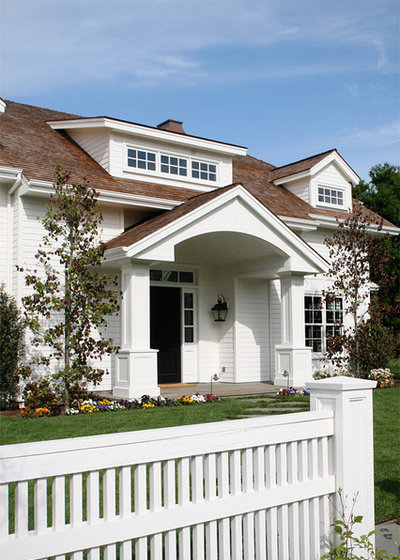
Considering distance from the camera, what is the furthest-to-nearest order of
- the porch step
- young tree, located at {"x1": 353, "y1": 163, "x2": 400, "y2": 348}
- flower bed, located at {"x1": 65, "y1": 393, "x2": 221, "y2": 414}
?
young tree, located at {"x1": 353, "y1": 163, "x2": 400, "y2": 348}
flower bed, located at {"x1": 65, "y1": 393, "x2": 221, "y2": 414}
the porch step

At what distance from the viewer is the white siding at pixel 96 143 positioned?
527 inches

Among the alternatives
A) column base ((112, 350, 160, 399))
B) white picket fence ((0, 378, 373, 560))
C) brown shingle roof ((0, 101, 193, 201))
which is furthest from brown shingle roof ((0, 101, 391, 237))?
white picket fence ((0, 378, 373, 560))

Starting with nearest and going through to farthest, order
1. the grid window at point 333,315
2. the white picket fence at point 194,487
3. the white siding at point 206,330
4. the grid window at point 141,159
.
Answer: the white picket fence at point 194,487 → the grid window at point 141,159 → the white siding at point 206,330 → the grid window at point 333,315

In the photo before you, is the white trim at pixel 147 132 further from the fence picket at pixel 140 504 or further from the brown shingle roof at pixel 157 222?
the fence picket at pixel 140 504

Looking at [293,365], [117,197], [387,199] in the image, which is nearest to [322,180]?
[293,365]

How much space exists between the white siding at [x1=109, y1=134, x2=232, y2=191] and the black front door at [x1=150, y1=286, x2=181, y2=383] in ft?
8.51

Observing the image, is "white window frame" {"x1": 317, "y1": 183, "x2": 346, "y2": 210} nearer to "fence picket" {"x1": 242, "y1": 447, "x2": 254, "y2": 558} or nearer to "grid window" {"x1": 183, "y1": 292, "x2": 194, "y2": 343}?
"grid window" {"x1": 183, "y1": 292, "x2": 194, "y2": 343}

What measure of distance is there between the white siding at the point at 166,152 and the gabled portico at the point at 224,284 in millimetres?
1645

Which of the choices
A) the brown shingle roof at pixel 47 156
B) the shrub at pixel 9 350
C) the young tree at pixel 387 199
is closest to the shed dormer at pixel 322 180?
the brown shingle roof at pixel 47 156

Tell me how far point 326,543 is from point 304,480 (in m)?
0.42

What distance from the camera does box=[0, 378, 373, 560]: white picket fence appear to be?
2.34 m

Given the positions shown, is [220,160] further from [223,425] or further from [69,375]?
[223,425]

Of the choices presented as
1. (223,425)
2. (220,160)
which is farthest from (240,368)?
(223,425)

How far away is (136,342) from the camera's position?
1076cm
